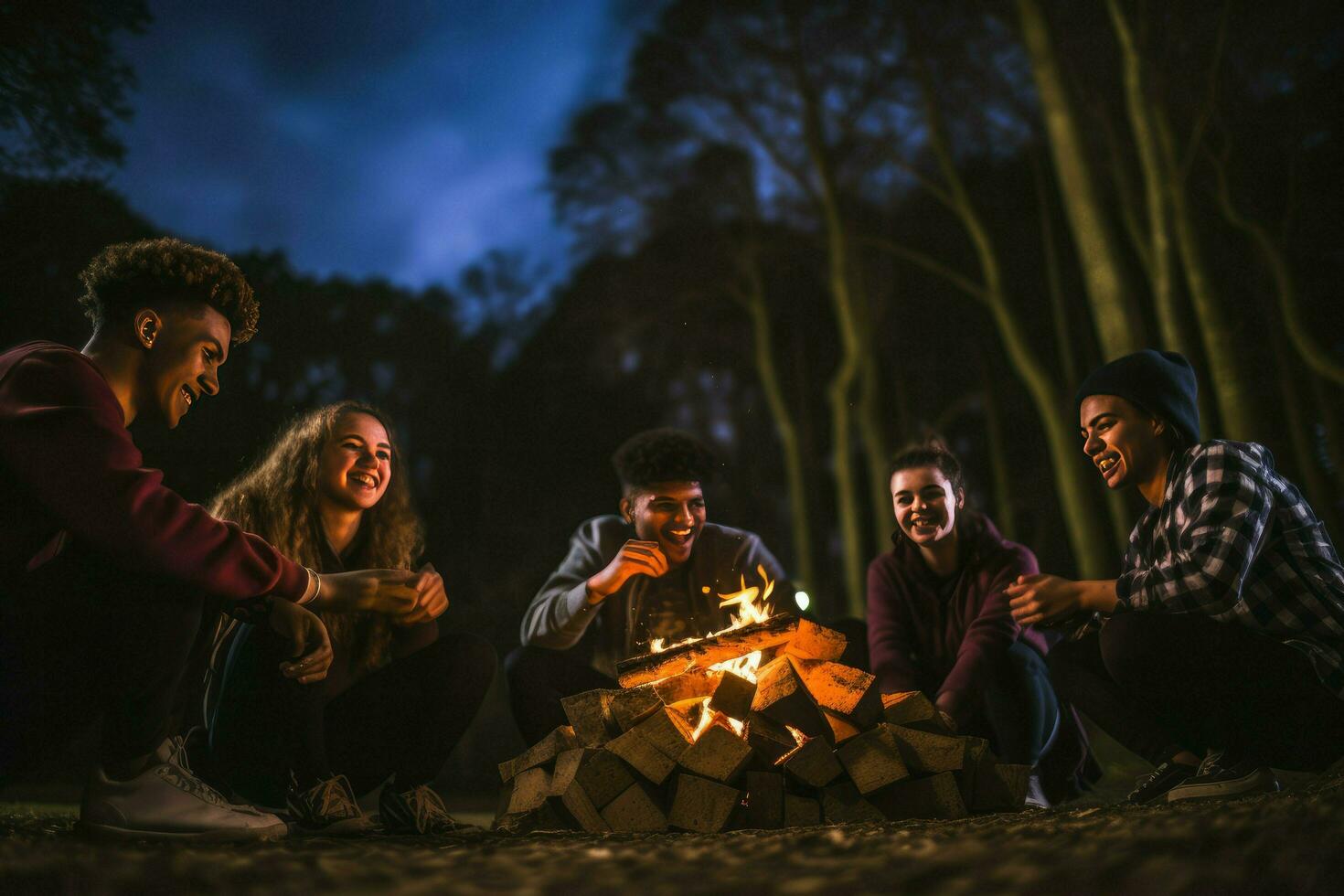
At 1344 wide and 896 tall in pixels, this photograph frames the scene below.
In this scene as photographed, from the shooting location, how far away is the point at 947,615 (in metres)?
3.67

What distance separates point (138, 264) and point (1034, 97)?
10.3 m

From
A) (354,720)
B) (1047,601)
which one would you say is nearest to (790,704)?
(1047,601)

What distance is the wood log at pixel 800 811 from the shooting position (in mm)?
2725

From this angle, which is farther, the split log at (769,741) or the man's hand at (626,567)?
the man's hand at (626,567)

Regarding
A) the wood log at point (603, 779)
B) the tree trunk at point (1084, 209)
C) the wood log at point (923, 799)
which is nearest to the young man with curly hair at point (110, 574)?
the wood log at point (603, 779)

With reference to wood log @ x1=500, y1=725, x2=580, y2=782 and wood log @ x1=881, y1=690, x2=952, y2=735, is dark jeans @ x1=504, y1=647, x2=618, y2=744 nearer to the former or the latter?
wood log @ x1=500, y1=725, x2=580, y2=782

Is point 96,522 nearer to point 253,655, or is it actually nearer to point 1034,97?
point 253,655

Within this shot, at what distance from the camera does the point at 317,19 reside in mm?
7551

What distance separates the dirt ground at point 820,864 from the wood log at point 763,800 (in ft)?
2.24

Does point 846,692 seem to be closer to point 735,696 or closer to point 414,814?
point 735,696

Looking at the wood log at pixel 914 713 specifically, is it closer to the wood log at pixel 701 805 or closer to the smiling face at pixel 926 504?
the wood log at pixel 701 805

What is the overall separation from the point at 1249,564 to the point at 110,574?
112 inches

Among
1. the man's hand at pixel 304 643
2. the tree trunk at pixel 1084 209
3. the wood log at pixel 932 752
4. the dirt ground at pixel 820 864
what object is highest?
the tree trunk at pixel 1084 209

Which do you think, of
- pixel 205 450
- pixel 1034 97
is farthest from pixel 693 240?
pixel 205 450
